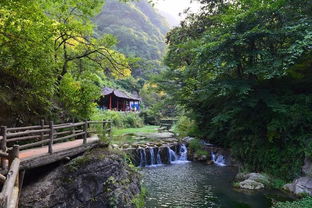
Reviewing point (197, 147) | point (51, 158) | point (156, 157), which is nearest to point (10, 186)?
point (51, 158)

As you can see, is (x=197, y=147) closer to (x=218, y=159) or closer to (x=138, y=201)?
(x=218, y=159)

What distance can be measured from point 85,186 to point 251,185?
23.9ft

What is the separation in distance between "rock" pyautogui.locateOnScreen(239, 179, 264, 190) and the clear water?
467 millimetres

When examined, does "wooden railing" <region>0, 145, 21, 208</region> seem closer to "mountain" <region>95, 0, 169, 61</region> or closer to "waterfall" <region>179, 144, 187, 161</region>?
"waterfall" <region>179, 144, 187, 161</region>

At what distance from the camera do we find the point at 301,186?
10.4m

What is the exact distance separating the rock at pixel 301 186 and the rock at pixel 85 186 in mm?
6494

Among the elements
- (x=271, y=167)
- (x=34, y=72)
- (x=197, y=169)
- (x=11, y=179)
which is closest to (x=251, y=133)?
(x=271, y=167)

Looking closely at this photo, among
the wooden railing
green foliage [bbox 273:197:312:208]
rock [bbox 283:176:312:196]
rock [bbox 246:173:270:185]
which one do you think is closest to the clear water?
green foliage [bbox 273:197:312:208]

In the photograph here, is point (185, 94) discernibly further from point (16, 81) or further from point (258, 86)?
point (16, 81)

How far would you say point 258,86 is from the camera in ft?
44.8

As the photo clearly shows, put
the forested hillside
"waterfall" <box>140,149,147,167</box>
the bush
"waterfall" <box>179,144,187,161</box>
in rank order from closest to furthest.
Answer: "waterfall" <box>140,149,147,167</box>
"waterfall" <box>179,144,187,161</box>
the bush
the forested hillside

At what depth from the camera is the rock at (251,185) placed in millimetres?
11334

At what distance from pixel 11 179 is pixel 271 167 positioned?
38.3 feet

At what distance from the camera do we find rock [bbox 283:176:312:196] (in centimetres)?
1010
